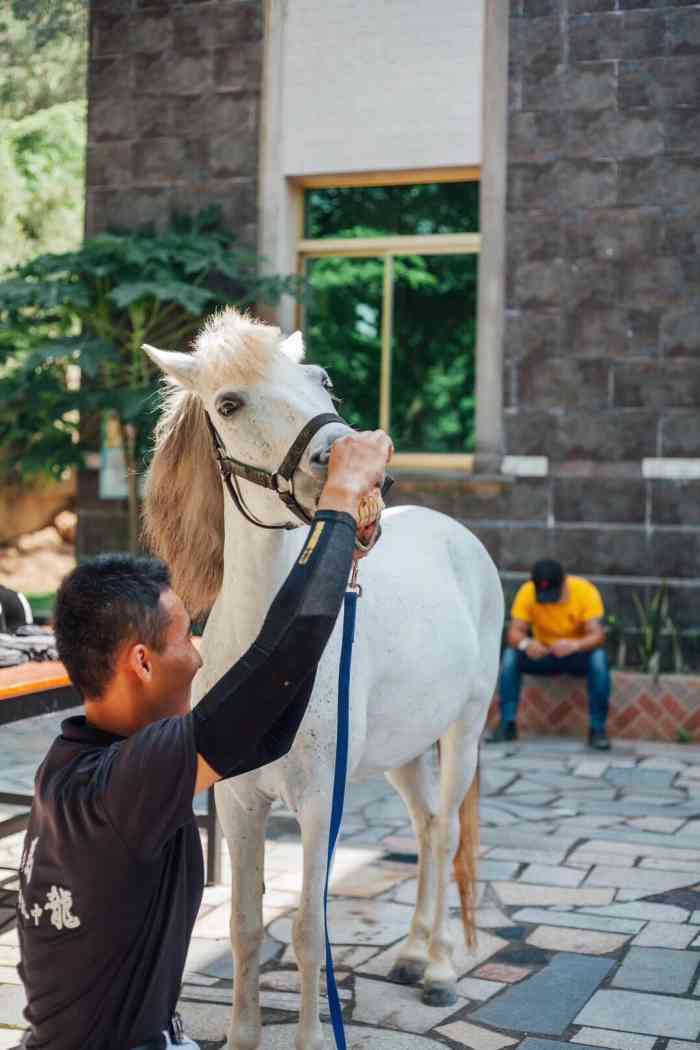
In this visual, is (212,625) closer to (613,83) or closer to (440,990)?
(440,990)

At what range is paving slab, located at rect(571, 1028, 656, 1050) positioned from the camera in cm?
328

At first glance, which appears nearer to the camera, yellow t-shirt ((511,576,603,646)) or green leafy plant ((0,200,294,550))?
yellow t-shirt ((511,576,603,646))

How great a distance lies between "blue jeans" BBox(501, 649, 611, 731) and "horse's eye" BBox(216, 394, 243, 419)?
603 centimetres

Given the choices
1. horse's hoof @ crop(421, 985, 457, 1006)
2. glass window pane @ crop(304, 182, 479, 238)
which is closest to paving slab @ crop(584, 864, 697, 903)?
horse's hoof @ crop(421, 985, 457, 1006)

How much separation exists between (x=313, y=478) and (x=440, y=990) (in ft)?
6.41

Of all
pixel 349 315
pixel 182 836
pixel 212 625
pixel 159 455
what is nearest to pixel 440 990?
pixel 212 625

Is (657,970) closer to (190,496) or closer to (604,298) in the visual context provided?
(190,496)

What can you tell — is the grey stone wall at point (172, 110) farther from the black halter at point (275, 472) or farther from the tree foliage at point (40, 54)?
the black halter at point (275, 472)

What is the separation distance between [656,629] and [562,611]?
78 centimetres

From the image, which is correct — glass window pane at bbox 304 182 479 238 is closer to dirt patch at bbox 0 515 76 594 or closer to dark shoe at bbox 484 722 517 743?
dark shoe at bbox 484 722 517 743

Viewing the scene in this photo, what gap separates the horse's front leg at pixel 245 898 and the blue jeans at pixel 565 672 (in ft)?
17.8

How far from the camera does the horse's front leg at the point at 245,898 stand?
3.00 meters

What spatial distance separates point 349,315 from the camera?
9.98 meters

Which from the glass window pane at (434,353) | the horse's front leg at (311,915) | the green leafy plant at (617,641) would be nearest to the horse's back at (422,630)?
the horse's front leg at (311,915)
